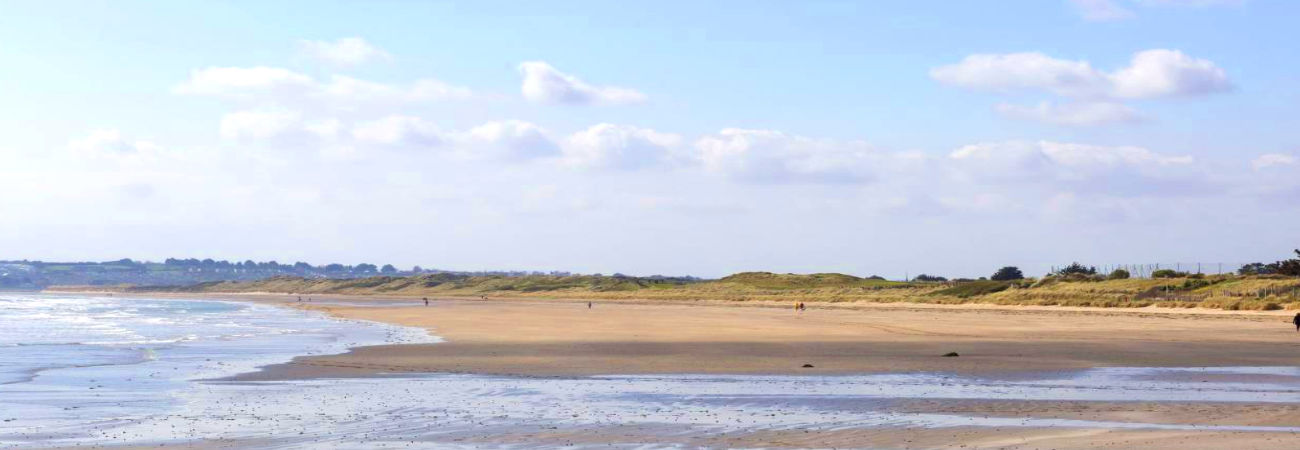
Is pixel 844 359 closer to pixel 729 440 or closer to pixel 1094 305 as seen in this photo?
pixel 729 440

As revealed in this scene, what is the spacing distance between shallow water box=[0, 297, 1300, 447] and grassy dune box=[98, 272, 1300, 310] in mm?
36657

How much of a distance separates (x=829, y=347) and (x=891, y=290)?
205 feet

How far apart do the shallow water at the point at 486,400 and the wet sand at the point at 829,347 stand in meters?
2.02

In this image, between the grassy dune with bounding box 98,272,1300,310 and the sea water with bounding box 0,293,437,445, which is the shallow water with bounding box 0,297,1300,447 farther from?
the grassy dune with bounding box 98,272,1300,310

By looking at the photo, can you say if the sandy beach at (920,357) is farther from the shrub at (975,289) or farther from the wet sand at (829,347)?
the shrub at (975,289)

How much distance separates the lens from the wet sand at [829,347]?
2528cm

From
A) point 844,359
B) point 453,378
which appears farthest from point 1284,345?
point 453,378

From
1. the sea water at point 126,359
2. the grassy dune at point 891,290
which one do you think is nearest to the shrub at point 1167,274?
the grassy dune at point 891,290

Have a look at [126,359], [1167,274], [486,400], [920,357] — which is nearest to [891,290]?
[1167,274]

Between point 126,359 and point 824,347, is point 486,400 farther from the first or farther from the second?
point 824,347

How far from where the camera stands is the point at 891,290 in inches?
3659

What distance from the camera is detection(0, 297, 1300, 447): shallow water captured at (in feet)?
48.8

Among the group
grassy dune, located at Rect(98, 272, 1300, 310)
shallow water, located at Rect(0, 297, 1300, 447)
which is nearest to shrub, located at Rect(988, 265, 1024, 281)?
grassy dune, located at Rect(98, 272, 1300, 310)

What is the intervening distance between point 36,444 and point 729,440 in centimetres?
789
